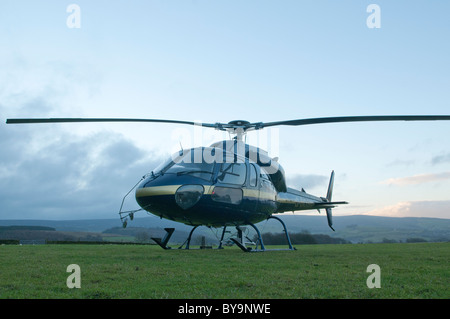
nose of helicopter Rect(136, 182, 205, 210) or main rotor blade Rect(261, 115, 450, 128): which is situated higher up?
main rotor blade Rect(261, 115, 450, 128)

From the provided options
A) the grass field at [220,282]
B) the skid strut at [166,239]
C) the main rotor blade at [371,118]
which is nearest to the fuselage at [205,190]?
the skid strut at [166,239]

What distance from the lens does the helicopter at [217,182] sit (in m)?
13.0

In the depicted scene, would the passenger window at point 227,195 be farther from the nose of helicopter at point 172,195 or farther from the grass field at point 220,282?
the grass field at point 220,282

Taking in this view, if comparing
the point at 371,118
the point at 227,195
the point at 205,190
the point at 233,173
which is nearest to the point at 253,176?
the point at 233,173

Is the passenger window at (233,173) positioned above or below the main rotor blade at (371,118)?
below

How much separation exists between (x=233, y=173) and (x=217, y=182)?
917 millimetres

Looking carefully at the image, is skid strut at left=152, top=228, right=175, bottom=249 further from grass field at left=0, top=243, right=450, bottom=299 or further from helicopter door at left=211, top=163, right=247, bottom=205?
grass field at left=0, top=243, right=450, bottom=299

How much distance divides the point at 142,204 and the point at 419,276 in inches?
356

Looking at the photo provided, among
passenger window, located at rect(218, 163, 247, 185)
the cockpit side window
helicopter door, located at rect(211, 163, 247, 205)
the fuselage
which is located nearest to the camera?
the fuselage

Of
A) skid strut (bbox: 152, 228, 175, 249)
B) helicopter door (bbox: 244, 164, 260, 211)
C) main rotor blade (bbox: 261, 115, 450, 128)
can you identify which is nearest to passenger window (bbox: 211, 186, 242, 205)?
helicopter door (bbox: 244, 164, 260, 211)

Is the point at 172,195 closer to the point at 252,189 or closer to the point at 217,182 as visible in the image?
the point at 217,182

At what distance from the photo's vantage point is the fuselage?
13.0 meters

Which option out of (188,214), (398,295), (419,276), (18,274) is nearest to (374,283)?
(398,295)

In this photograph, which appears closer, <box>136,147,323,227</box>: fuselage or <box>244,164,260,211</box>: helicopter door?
<box>136,147,323,227</box>: fuselage
